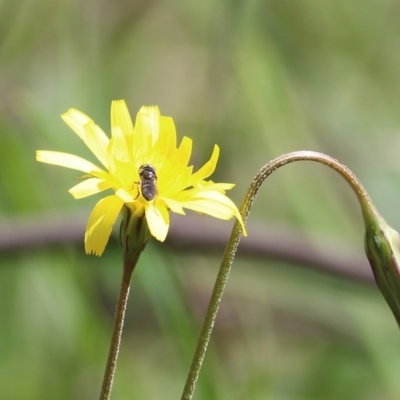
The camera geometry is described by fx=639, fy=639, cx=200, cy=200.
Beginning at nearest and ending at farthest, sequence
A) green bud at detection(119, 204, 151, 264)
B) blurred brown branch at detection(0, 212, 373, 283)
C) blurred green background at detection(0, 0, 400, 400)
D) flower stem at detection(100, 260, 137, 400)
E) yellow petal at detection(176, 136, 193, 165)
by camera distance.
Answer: flower stem at detection(100, 260, 137, 400), green bud at detection(119, 204, 151, 264), yellow petal at detection(176, 136, 193, 165), blurred brown branch at detection(0, 212, 373, 283), blurred green background at detection(0, 0, 400, 400)

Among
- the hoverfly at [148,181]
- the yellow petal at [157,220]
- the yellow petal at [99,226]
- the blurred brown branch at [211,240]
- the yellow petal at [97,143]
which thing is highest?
the blurred brown branch at [211,240]

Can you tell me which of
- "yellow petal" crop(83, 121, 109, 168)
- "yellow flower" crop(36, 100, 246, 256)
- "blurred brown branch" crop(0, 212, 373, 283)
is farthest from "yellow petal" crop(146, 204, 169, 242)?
"blurred brown branch" crop(0, 212, 373, 283)

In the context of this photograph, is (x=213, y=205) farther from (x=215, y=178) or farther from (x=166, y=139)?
(x=215, y=178)

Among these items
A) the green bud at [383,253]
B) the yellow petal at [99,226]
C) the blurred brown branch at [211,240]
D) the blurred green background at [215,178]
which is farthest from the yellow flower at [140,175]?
the blurred brown branch at [211,240]

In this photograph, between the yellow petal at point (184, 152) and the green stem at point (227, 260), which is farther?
the yellow petal at point (184, 152)

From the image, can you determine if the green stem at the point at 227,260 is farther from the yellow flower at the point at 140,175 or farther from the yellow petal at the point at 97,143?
the yellow petal at the point at 97,143

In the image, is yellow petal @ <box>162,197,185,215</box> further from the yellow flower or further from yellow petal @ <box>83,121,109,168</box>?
yellow petal @ <box>83,121,109,168</box>

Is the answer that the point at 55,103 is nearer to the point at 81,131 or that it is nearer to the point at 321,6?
the point at 321,6

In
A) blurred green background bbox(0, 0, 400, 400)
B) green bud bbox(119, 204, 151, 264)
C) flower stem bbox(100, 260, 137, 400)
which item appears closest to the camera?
flower stem bbox(100, 260, 137, 400)
